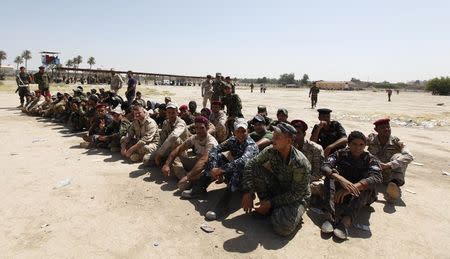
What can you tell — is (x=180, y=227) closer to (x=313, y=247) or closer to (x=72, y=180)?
(x=313, y=247)

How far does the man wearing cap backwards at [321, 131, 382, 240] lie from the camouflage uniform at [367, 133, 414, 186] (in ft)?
2.82

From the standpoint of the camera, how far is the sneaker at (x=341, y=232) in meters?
3.97

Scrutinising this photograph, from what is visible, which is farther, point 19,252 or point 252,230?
point 252,230

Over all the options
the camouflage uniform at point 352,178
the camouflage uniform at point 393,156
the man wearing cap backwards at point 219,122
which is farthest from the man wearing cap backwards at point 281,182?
the man wearing cap backwards at point 219,122

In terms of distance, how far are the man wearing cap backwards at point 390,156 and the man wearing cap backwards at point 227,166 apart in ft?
7.12

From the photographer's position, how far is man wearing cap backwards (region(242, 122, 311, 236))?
3.96 m

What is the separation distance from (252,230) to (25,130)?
29.4 ft

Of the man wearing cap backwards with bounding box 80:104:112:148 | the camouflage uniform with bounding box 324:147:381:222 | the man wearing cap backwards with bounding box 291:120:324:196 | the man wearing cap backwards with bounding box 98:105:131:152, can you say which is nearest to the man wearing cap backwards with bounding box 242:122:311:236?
the camouflage uniform with bounding box 324:147:381:222

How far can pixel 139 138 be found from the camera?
7.11 m

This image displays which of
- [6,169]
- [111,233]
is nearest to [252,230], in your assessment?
[111,233]

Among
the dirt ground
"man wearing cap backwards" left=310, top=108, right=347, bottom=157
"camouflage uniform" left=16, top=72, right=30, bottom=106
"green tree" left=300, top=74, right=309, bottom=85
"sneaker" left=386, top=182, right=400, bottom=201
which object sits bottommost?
the dirt ground

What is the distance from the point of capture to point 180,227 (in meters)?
4.21

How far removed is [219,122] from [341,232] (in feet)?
13.2

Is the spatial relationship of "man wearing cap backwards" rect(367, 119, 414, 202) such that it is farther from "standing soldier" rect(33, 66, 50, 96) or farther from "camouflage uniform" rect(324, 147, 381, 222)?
"standing soldier" rect(33, 66, 50, 96)
